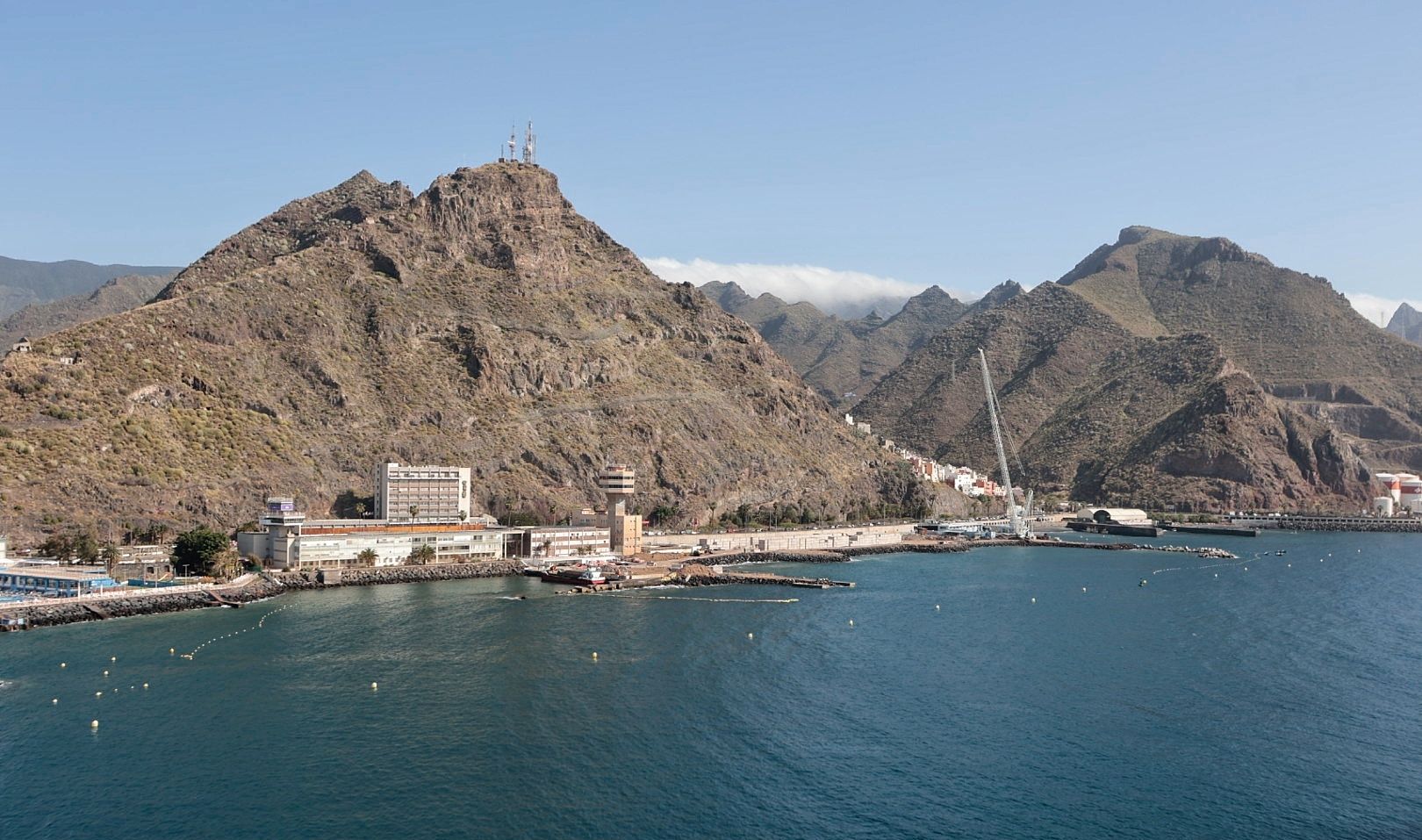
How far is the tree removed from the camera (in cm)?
10250

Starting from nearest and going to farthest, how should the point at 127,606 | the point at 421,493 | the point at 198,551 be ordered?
the point at 127,606 → the point at 198,551 → the point at 421,493

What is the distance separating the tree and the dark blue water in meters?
11.5

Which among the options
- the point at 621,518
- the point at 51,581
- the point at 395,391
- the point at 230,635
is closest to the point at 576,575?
the point at 621,518

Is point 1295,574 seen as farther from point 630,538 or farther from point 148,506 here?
point 148,506

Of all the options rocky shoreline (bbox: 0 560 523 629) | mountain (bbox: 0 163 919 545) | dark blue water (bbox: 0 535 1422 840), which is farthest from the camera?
mountain (bbox: 0 163 919 545)

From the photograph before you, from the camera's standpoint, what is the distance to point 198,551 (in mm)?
102562

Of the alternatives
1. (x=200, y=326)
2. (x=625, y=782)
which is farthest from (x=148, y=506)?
(x=625, y=782)

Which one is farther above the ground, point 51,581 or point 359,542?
point 359,542

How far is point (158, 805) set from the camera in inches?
1820

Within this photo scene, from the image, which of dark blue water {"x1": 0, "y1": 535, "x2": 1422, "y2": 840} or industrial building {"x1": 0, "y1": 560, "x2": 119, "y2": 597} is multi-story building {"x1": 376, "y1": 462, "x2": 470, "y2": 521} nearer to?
dark blue water {"x1": 0, "y1": 535, "x2": 1422, "y2": 840}

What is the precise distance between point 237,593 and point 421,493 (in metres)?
40.2

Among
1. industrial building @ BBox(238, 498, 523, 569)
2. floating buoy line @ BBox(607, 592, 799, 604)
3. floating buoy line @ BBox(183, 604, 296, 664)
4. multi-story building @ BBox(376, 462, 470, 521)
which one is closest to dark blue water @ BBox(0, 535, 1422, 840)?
floating buoy line @ BBox(183, 604, 296, 664)

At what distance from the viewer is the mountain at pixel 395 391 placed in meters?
120

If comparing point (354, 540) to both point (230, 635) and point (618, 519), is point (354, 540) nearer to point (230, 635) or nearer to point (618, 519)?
point (618, 519)
